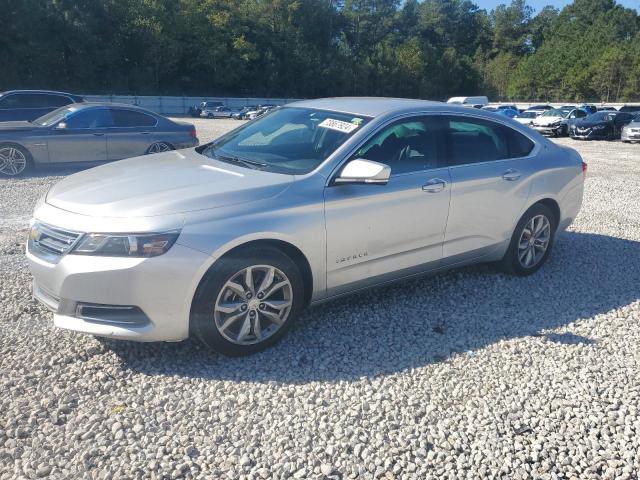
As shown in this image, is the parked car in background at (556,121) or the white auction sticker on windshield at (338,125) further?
the parked car in background at (556,121)

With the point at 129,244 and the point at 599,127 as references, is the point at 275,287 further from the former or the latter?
the point at 599,127

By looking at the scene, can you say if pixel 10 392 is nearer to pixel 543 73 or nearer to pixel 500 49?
pixel 543 73

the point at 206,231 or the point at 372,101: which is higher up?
the point at 372,101

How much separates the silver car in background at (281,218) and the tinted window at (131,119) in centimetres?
698

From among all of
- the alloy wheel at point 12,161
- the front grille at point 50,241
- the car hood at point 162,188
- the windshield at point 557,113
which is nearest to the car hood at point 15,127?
the alloy wheel at point 12,161

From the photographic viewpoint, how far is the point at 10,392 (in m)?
3.21

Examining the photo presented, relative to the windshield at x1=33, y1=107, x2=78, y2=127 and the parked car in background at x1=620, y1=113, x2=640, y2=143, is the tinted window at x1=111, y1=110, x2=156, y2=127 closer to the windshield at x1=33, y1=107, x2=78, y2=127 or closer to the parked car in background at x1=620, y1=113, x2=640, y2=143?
the windshield at x1=33, y1=107, x2=78, y2=127

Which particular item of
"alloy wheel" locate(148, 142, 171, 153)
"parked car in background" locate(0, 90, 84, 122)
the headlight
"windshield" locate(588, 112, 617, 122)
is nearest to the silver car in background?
the headlight

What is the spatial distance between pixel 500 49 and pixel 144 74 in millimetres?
70921

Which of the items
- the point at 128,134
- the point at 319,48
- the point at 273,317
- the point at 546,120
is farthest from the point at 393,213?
the point at 319,48

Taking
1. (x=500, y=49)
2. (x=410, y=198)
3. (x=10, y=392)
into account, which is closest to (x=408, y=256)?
(x=410, y=198)

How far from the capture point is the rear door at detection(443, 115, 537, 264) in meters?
4.58

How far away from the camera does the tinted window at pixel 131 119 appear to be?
1102cm

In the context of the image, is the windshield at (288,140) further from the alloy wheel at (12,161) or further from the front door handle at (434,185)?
the alloy wheel at (12,161)
